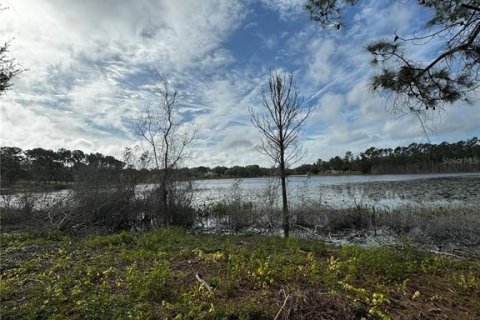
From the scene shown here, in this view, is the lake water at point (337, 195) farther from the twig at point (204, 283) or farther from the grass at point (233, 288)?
the twig at point (204, 283)

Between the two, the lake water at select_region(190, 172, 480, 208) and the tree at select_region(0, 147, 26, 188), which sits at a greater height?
the tree at select_region(0, 147, 26, 188)

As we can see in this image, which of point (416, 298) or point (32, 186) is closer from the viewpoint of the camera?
point (416, 298)

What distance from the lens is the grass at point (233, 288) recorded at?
137 inches

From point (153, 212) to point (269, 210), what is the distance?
5188 millimetres

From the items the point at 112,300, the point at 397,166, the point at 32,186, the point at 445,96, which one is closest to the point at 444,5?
the point at 445,96

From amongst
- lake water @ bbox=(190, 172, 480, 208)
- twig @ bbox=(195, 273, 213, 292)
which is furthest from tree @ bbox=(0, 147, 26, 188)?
twig @ bbox=(195, 273, 213, 292)

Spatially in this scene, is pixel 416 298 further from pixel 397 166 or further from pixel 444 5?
pixel 397 166

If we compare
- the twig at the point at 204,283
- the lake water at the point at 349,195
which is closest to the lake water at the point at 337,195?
the lake water at the point at 349,195

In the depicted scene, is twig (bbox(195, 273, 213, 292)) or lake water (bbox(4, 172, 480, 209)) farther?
lake water (bbox(4, 172, 480, 209))

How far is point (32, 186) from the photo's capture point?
628 inches

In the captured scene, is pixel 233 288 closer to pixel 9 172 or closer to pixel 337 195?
pixel 9 172

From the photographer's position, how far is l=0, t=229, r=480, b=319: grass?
11.4 ft

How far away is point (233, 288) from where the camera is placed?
4.13 metres

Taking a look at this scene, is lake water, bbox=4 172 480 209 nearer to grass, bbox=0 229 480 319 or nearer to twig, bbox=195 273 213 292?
grass, bbox=0 229 480 319
